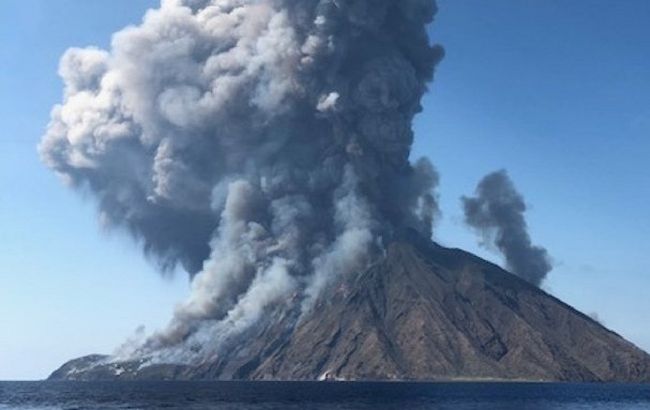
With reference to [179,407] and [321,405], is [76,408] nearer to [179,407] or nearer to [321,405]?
[179,407]

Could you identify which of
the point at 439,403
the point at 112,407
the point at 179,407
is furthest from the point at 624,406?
the point at 112,407

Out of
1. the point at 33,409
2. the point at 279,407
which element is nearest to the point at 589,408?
the point at 279,407

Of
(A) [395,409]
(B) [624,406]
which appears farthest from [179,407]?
(B) [624,406]

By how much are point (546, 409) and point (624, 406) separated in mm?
25429

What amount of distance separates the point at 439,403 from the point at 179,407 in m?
56.3

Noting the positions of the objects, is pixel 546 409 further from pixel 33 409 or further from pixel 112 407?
pixel 33 409

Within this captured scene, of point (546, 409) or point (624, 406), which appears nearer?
point (546, 409)

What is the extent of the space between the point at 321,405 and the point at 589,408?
53745mm

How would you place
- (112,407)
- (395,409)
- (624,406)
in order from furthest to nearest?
1. (624,406)
2. (112,407)
3. (395,409)

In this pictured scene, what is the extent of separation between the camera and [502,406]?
169000 millimetres

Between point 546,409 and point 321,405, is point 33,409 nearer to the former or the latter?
point 321,405

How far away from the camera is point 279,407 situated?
16412 cm

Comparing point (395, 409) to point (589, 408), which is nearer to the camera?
point (395, 409)

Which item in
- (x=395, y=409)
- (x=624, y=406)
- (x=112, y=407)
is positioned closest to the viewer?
(x=395, y=409)
